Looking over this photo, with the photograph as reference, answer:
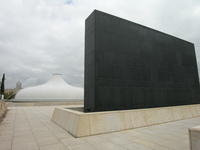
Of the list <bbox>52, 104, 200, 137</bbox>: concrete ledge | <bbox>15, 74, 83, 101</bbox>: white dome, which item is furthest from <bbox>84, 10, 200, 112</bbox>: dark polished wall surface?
<bbox>15, 74, 83, 101</bbox>: white dome

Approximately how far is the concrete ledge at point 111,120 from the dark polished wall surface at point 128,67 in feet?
1.72

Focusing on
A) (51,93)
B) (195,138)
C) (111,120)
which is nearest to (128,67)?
(111,120)

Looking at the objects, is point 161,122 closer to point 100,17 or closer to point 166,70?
point 166,70

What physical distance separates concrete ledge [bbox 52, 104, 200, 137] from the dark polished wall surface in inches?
20.6

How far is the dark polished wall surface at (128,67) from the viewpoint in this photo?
22.6ft

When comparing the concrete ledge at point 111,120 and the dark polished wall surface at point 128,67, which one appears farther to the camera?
the dark polished wall surface at point 128,67

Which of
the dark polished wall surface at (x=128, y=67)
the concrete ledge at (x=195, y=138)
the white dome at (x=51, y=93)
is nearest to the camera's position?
the concrete ledge at (x=195, y=138)

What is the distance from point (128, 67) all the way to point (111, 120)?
3.09 m

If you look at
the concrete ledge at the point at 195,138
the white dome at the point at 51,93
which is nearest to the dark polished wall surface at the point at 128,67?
the concrete ledge at the point at 195,138

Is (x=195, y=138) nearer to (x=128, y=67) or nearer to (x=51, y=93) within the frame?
(x=128, y=67)

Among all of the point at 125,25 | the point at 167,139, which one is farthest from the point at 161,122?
the point at 125,25

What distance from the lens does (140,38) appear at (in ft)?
28.0

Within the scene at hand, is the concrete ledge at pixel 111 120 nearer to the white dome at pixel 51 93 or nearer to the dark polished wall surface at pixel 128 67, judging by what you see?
the dark polished wall surface at pixel 128 67

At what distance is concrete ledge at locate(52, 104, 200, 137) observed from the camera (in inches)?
220
